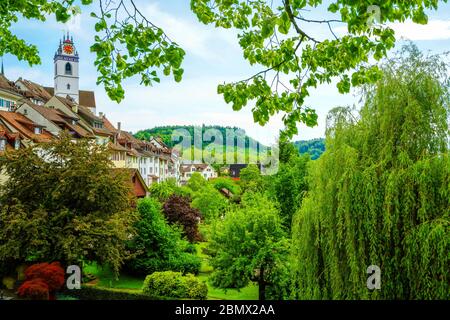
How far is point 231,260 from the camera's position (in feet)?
57.0

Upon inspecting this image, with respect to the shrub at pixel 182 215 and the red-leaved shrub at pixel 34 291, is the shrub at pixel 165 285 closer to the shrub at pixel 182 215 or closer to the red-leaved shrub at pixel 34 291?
the red-leaved shrub at pixel 34 291

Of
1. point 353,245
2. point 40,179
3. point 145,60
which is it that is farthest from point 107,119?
point 145,60

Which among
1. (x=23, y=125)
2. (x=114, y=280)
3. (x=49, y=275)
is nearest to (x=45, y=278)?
(x=49, y=275)

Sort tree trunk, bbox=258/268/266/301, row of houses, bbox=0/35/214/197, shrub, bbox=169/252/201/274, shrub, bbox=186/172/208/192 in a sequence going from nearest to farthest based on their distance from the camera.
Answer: tree trunk, bbox=258/268/266/301 < shrub, bbox=169/252/201/274 < row of houses, bbox=0/35/214/197 < shrub, bbox=186/172/208/192

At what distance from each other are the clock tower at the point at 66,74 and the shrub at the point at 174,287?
23.3m

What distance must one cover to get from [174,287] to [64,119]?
21839 millimetres

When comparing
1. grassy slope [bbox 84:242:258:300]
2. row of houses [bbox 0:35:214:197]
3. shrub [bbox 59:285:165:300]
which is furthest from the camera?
row of houses [bbox 0:35:214:197]

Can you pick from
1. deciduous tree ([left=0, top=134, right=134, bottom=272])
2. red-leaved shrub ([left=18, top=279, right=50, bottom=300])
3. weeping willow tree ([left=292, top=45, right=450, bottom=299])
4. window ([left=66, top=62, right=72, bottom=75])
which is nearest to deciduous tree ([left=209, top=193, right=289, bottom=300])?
weeping willow tree ([left=292, top=45, right=450, bottom=299])

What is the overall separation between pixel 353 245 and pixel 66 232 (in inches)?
485

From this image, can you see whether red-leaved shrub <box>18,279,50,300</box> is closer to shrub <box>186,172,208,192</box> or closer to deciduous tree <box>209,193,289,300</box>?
deciduous tree <box>209,193,289,300</box>

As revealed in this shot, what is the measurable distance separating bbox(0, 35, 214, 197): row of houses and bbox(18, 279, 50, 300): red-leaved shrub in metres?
8.01

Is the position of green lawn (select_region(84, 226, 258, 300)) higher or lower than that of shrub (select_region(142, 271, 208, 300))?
lower

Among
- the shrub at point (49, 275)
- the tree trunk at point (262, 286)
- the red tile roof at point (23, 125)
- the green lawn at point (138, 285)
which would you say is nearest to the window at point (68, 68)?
the red tile roof at point (23, 125)

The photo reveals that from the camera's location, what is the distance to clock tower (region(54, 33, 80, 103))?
38.1 metres
